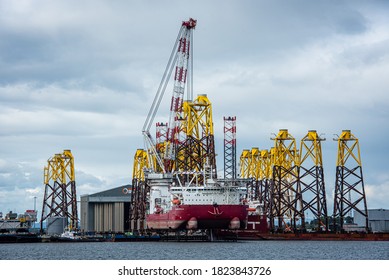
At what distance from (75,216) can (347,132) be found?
62566 millimetres

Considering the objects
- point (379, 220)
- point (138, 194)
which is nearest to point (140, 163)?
point (138, 194)

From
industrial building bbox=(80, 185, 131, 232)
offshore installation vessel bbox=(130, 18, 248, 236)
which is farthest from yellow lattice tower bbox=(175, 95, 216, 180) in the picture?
industrial building bbox=(80, 185, 131, 232)

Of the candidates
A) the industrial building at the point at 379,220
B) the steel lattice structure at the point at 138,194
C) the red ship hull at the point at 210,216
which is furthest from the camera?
the steel lattice structure at the point at 138,194

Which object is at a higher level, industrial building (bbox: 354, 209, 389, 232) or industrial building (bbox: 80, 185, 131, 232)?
industrial building (bbox: 80, 185, 131, 232)

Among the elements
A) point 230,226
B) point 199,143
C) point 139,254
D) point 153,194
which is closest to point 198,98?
point 199,143

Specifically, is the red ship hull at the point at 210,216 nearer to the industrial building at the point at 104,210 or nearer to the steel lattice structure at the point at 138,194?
the steel lattice structure at the point at 138,194

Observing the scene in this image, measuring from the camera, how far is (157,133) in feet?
567

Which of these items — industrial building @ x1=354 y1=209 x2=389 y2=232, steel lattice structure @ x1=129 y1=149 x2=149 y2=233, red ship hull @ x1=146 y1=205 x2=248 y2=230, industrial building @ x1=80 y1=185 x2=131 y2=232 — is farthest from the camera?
industrial building @ x1=80 y1=185 x2=131 y2=232

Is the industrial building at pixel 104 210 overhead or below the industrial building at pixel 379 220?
overhead

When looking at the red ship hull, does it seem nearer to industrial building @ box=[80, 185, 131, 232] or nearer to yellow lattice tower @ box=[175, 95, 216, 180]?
yellow lattice tower @ box=[175, 95, 216, 180]

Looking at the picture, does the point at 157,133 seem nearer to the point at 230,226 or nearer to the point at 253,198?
the point at 253,198

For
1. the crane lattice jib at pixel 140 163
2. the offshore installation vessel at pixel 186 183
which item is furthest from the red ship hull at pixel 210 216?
the crane lattice jib at pixel 140 163

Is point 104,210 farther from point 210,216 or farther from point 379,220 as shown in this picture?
point 210,216

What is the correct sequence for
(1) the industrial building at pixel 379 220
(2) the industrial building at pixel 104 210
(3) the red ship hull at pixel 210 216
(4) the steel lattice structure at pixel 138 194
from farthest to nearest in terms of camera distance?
(2) the industrial building at pixel 104 210 → (4) the steel lattice structure at pixel 138 194 → (1) the industrial building at pixel 379 220 → (3) the red ship hull at pixel 210 216
